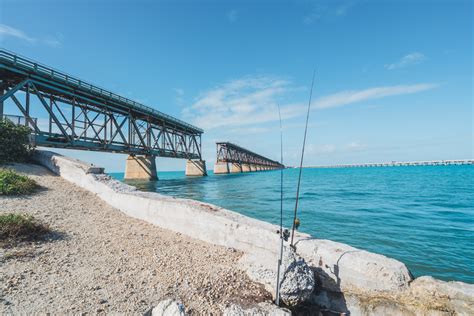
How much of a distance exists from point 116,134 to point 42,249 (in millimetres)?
28237

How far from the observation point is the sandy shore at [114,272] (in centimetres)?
318

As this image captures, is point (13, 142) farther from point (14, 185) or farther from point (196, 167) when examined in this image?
point (196, 167)

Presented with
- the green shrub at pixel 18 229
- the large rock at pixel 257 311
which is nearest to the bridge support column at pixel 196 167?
the green shrub at pixel 18 229

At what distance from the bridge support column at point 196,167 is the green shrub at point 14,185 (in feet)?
178

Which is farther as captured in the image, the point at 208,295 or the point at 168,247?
the point at 168,247

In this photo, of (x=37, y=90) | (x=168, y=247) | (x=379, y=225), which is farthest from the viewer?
(x=37, y=90)

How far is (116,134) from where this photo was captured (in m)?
29.4

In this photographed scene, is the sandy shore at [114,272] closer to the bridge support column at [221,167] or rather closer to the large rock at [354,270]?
the large rock at [354,270]

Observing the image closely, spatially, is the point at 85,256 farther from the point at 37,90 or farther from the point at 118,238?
the point at 37,90

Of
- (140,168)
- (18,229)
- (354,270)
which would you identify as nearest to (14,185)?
(18,229)

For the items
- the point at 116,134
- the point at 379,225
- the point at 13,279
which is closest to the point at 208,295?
the point at 13,279

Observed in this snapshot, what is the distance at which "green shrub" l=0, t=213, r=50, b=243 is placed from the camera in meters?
4.66

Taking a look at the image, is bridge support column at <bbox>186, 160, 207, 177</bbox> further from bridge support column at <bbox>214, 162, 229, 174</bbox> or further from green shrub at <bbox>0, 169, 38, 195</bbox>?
green shrub at <bbox>0, 169, 38, 195</bbox>

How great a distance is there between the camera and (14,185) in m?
7.73
